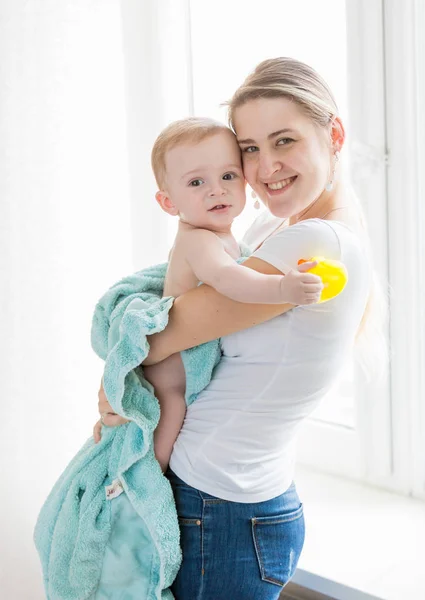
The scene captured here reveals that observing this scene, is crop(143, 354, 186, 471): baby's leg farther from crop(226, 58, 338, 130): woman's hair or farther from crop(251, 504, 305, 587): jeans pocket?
crop(226, 58, 338, 130): woman's hair

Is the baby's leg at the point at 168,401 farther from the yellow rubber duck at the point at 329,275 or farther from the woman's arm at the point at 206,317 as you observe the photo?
the yellow rubber duck at the point at 329,275

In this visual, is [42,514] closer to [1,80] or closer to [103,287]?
[103,287]

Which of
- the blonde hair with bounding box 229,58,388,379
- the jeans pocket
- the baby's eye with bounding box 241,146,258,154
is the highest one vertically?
the blonde hair with bounding box 229,58,388,379

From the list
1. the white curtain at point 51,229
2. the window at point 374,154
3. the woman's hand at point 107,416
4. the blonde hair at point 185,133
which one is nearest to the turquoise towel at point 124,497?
the woman's hand at point 107,416

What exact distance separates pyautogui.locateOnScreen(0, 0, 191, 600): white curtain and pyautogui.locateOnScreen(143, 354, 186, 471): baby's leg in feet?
1.89

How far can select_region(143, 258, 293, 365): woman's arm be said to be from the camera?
1053 mm

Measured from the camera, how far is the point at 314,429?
210 cm

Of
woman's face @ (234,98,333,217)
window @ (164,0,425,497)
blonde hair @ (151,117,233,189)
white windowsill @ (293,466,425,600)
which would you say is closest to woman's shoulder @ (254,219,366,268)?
woman's face @ (234,98,333,217)

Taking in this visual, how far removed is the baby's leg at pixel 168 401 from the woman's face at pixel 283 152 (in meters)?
0.31

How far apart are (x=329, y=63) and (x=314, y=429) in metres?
1.02

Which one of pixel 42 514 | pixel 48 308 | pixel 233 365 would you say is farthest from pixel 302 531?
pixel 48 308

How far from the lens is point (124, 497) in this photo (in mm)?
1165

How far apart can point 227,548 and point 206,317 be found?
37 cm

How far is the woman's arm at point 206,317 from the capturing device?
105cm
